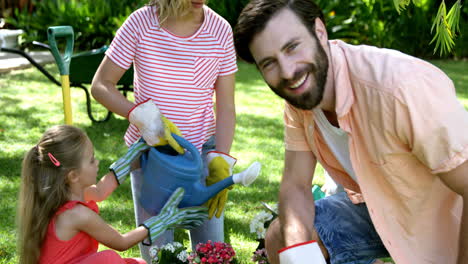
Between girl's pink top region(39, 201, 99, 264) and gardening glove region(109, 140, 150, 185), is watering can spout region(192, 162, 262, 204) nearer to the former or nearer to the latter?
gardening glove region(109, 140, 150, 185)

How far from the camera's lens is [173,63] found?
2389 mm

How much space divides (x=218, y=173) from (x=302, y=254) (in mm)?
591

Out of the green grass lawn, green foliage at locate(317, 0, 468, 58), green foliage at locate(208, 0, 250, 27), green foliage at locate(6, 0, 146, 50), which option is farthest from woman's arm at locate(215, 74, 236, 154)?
green foliage at locate(6, 0, 146, 50)

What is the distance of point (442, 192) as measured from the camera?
1.84m

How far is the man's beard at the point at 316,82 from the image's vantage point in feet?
5.84

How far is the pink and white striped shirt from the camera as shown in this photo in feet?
7.76

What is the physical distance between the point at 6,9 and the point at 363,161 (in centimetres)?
814

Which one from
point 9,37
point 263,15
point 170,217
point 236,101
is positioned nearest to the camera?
point 263,15

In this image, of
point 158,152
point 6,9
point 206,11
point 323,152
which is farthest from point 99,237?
point 6,9

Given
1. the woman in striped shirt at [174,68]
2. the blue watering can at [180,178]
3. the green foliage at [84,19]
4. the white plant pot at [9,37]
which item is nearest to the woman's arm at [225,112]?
the woman in striped shirt at [174,68]

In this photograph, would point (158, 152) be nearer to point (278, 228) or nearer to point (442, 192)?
point (278, 228)

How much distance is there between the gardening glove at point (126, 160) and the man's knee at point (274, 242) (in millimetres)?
549

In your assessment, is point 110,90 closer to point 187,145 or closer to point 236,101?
point 187,145

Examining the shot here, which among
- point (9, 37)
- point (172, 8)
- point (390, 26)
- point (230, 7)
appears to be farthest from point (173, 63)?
point (9, 37)
